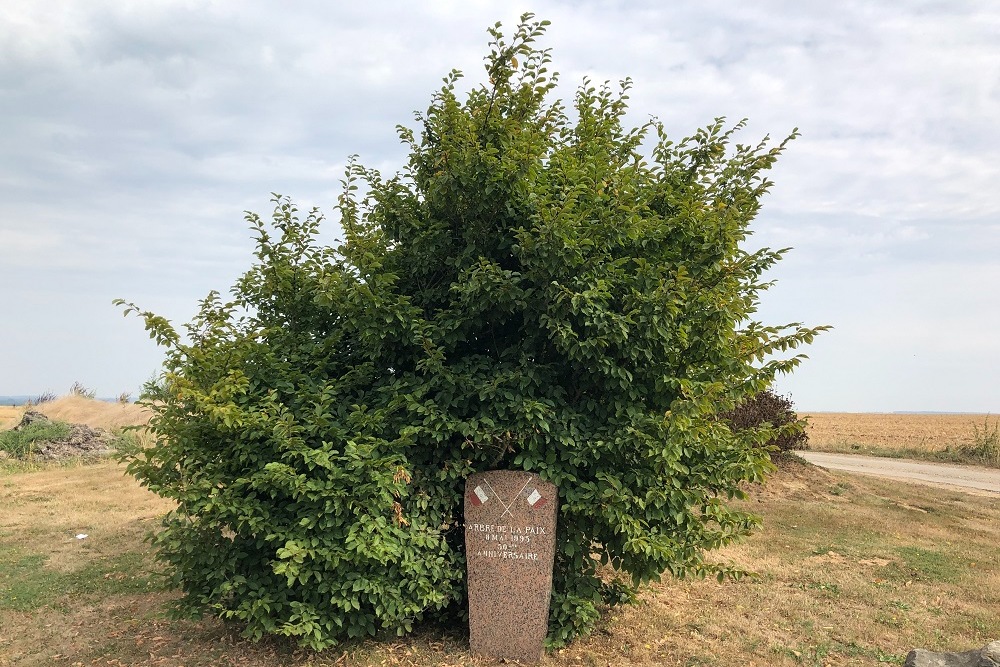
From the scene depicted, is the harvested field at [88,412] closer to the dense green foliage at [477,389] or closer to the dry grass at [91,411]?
the dry grass at [91,411]

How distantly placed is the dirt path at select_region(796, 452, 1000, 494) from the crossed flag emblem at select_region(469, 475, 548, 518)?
50.1ft

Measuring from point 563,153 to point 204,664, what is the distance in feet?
17.0

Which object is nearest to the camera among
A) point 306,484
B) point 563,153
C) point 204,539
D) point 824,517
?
point 306,484

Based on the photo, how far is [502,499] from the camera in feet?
19.3

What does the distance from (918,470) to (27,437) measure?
25.1m

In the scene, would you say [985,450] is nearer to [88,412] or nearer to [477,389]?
[477,389]

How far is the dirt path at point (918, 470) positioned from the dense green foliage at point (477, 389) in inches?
574

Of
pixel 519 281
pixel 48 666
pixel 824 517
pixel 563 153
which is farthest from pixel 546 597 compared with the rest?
pixel 824 517

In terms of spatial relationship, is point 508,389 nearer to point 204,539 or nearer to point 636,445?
point 636,445

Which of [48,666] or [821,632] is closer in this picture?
[48,666]

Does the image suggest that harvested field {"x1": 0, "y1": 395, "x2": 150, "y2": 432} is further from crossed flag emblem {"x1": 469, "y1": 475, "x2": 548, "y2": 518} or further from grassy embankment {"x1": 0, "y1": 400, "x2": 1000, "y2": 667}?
crossed flag emblem {"x1": 469, "y1": 475, "x2": 548, "y2": 518}

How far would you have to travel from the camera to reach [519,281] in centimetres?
598

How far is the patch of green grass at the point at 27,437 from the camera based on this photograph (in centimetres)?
1965

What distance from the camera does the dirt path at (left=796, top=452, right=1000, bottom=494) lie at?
711 inches
